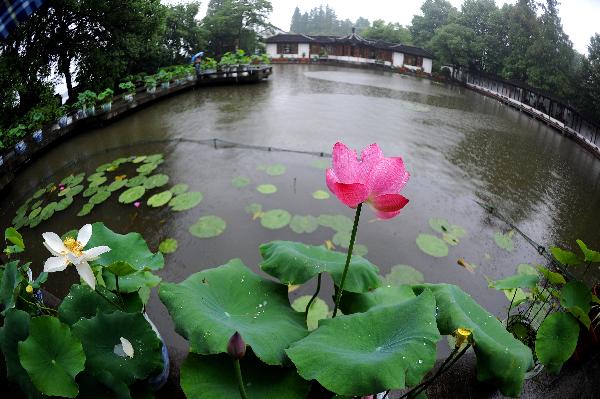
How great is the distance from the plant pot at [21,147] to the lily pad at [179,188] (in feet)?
13.8

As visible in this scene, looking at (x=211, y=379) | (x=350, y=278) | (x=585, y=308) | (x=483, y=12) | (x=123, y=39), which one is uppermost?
(x=483, y=12)

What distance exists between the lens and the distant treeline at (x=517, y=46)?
18594 millimetres

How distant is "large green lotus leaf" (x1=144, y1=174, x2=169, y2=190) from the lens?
24.9 feet

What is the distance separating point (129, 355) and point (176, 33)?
80.0 feet

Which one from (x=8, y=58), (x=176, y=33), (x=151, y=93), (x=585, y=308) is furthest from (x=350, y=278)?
(x=176, y=33)

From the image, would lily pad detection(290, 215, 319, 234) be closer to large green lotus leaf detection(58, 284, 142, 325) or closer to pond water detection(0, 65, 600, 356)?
pond water detection(0, 65, 600, 356)

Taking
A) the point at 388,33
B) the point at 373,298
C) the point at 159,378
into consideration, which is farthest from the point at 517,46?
the point at 159,378

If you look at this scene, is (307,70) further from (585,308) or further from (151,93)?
(585,308)

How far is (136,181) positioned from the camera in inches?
305

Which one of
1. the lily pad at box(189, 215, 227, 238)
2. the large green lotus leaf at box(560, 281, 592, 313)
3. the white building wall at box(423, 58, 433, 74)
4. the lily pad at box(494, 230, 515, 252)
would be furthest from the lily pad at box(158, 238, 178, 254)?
the white building wall at box(423, 58, 433, 74)

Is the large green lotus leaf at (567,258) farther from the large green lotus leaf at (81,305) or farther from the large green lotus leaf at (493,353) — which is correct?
the large green lotus leaf at (81,305)

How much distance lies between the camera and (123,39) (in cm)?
1409

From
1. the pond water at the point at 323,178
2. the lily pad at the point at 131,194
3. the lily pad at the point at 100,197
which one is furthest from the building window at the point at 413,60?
the lily pad at the point at 100,197

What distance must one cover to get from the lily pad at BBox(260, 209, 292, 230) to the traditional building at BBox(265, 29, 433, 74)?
3151cm
